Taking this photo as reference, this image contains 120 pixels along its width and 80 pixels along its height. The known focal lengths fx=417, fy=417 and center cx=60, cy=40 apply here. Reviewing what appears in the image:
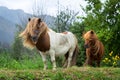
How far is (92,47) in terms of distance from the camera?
48.1ft

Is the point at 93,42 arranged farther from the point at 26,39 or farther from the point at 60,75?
the point at 60,75

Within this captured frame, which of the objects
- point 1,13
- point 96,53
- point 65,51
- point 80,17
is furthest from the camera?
point 1,13

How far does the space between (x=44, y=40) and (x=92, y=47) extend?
2.99 m

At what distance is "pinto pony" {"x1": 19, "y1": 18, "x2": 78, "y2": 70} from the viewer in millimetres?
11781

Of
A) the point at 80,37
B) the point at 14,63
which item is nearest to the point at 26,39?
the point at 14,63

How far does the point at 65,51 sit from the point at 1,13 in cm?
15881

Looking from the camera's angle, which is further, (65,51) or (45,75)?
(65,51)

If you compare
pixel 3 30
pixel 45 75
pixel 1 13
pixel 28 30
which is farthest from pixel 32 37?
pixel 1 13

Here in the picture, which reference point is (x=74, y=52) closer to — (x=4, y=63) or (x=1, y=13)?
(x=4, y=63)

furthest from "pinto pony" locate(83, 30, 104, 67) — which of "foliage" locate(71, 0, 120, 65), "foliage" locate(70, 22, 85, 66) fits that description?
"foliage" locate(71, 0, 120, 65)

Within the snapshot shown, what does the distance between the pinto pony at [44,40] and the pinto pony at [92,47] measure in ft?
2.65

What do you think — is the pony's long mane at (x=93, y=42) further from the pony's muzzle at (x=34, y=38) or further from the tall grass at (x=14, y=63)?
the pony's muzzle at (x=34, y=38)

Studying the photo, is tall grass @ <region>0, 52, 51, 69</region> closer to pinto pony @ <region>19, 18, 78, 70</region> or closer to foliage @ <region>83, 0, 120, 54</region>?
pinto pony @ <region>19, 18, 78, 70</region>

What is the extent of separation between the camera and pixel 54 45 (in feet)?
40.8
